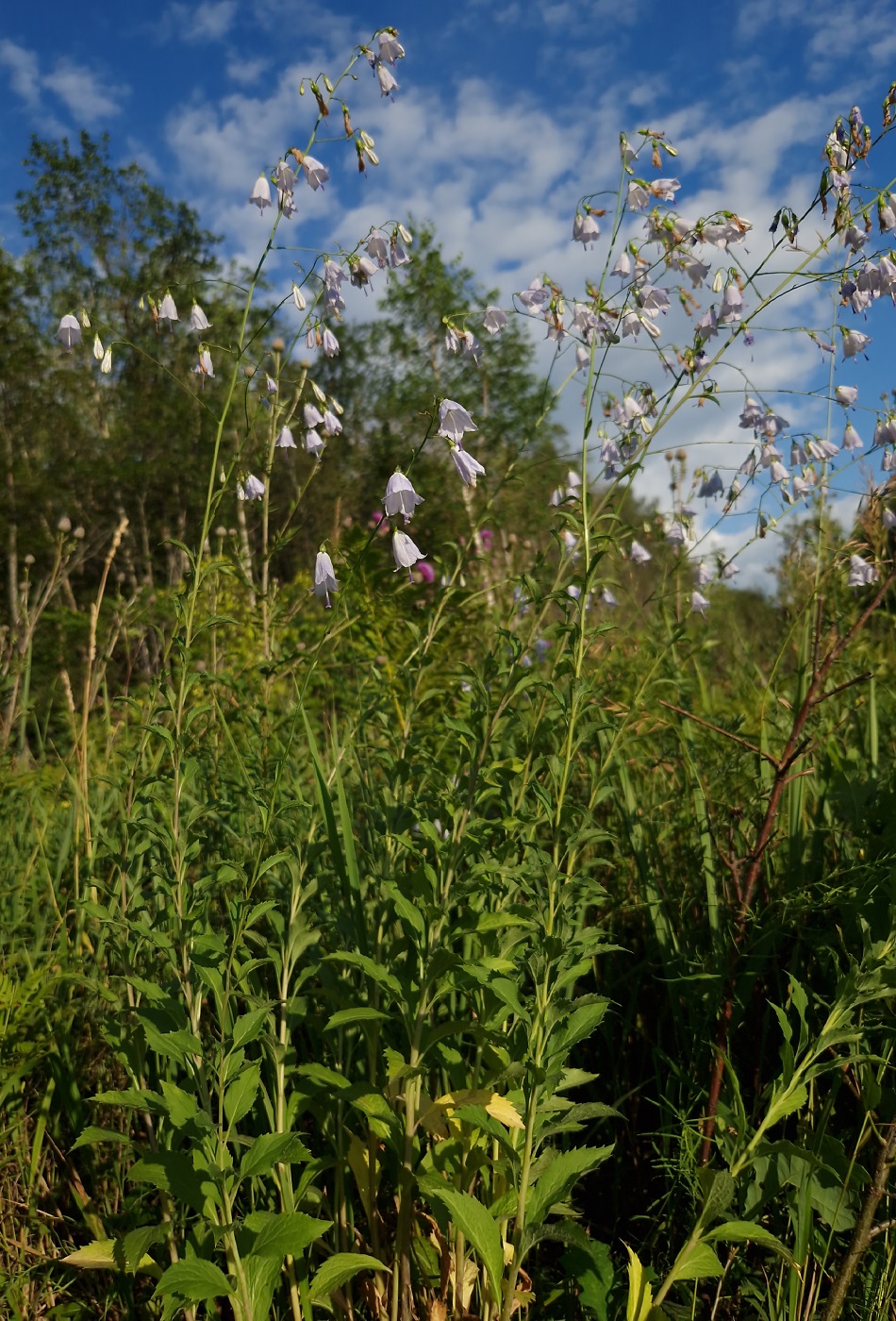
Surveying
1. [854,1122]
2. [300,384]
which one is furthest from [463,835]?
[300,384]

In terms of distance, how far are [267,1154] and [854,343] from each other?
2.19 m

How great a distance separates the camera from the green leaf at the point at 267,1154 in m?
1.24

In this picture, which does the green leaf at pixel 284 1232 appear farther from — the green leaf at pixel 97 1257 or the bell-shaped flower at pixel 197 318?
the bell-shaped flower at pixel 197 318

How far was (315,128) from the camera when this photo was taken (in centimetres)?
193

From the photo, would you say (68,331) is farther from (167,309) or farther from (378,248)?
(378,248)

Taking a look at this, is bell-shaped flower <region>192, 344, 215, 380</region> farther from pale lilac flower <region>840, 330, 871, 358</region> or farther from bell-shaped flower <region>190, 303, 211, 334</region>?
pale lilac flower <region>840, 330, 871, 358</region>

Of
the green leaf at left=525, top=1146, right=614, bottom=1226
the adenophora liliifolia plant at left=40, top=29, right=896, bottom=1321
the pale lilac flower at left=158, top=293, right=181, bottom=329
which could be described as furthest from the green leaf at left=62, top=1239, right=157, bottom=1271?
the pale lilac flower at left=158, top=293, right=181, bottom=329

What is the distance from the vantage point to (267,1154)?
1.26 metres

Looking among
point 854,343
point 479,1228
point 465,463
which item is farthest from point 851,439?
point 479,1228

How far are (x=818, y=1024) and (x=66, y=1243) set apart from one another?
1.63 meters

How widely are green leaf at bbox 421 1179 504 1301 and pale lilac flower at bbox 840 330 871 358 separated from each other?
2.07 meters

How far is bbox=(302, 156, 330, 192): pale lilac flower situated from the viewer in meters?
1.89

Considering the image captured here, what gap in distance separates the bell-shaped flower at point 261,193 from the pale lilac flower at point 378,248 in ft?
0.79

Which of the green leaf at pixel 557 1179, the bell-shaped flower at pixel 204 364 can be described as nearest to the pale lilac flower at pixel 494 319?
the bell-shaped flower at pixel 204 364
